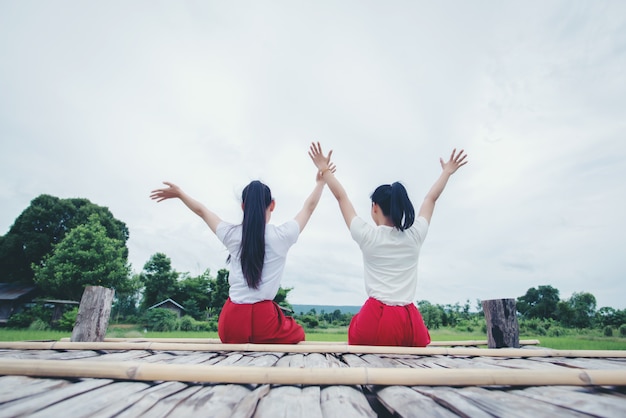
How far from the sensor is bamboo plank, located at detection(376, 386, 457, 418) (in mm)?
996

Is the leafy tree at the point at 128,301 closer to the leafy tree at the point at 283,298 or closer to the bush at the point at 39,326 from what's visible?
the bush at the point at 39,326

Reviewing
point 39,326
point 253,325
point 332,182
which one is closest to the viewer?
point 253,325

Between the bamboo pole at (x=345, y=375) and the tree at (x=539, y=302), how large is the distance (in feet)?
116

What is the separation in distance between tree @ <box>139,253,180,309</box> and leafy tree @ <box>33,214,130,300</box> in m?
6.59

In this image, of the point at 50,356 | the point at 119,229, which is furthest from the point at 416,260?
the point at 119,229

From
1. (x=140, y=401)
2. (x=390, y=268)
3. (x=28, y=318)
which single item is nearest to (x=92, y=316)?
(x=140, y=401)

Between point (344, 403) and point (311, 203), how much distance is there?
92.9 inches

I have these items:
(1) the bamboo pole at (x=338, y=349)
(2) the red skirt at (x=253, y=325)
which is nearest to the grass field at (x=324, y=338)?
(1) the bamboo pole at (x=338, y=349)

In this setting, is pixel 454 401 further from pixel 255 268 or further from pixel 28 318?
pixel 28 318

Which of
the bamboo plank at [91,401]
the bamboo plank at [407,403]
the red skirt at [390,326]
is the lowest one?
the bamboo plank at [91,401]

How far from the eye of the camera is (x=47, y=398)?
110cm

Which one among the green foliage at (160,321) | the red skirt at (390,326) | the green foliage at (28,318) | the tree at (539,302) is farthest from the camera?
the tree at (539,302)

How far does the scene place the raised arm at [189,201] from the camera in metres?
3.11

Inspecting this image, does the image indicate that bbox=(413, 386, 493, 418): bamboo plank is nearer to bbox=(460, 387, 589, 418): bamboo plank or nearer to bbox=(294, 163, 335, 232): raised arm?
bbox=(460, 387, 589, 418): bamboo plank
